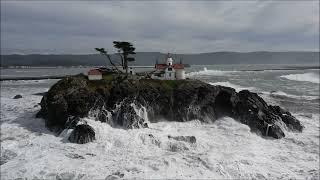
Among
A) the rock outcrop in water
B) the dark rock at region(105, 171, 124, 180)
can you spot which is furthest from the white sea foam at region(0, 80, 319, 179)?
the rock outcrop in water

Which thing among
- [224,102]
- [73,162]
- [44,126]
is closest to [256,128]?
[224,102]

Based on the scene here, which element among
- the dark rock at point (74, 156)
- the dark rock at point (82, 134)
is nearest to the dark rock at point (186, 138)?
the dark rock at point (82, 134)

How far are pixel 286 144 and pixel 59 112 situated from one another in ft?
69.4

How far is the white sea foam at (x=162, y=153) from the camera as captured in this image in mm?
24031

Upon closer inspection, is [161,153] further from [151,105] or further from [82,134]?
[151,105]

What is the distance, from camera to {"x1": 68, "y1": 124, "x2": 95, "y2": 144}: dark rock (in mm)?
29602

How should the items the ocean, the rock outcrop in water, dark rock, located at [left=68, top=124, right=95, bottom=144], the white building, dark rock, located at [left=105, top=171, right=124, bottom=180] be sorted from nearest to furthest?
1. dark rock, located at [left=105, top=171, right=124, bottom=180]
2. the ocean
3. dark rock, located at [left=68, top=124, right=95, bottom=144]
4. the rock outcrop in water
5. the white building

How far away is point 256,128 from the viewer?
113 ft

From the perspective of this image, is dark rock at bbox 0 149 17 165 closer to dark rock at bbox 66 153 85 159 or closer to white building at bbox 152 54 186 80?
dark rock at bbox 66 153 85 159

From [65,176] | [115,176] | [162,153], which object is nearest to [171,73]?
[162,153]

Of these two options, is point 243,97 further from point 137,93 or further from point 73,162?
point 73,162

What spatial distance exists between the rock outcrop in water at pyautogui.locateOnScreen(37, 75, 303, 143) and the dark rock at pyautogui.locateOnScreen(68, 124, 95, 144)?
1585mm

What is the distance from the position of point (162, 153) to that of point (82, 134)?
7.14 m

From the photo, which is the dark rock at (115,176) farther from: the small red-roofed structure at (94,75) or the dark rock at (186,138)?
the small red-roofed structure at (94,75)
